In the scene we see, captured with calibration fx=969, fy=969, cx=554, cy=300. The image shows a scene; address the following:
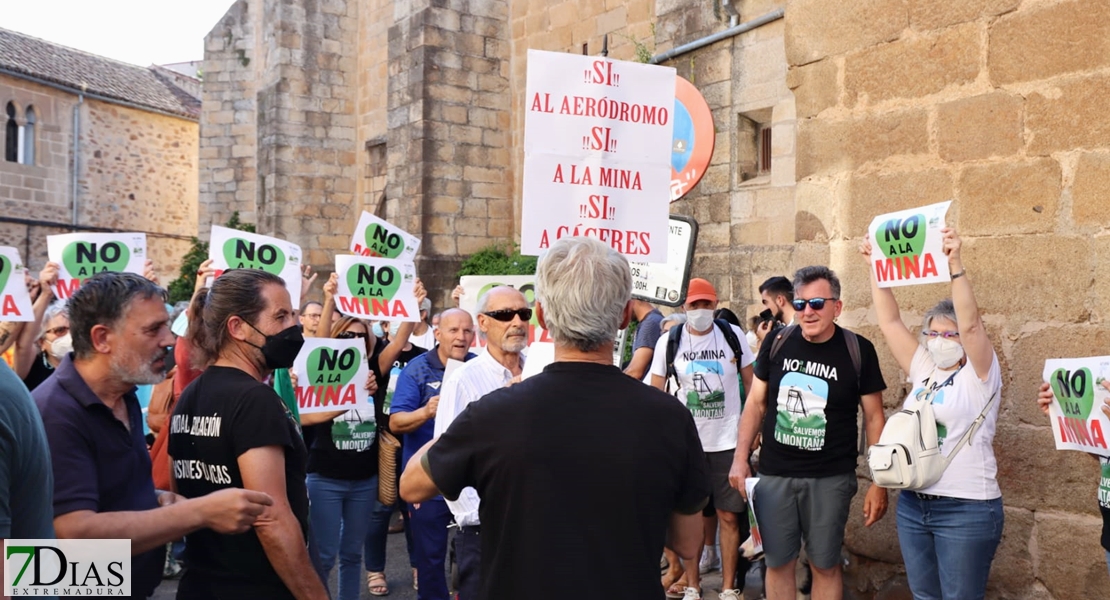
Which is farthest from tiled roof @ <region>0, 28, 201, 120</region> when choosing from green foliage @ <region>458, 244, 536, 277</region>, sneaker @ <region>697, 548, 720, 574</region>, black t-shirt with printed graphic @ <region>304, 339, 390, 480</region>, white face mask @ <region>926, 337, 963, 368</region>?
white face mask @ <region>926, 337, 963, 368</region>

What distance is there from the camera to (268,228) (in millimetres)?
19672

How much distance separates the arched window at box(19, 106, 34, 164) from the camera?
27188mm

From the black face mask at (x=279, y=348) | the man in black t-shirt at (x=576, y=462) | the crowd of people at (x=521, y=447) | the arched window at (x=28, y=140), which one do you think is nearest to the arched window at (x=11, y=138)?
the arched window at (x=28, y=140)

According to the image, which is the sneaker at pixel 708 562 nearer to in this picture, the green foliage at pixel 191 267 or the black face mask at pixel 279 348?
the black face mask at pixel 279 348

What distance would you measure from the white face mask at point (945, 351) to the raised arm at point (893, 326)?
217 mm

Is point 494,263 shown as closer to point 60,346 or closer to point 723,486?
point 723,486

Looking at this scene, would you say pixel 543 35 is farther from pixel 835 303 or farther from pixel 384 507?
pixel 835 303

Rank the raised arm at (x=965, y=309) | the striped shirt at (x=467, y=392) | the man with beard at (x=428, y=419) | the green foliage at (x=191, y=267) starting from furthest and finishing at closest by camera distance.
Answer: the green foliage at (x=191, y=267), the man with beard at (x=428, y=419), the raised arm at (x=965, y=309), the striped shirt at (x=467, y=392)

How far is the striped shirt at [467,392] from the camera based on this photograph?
12.5ft

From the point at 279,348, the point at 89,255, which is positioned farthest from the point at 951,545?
the point at 89,255

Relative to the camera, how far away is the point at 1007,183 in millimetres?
4504

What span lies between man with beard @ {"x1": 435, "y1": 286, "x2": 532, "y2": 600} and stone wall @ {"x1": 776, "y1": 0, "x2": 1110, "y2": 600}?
2021 millimetres

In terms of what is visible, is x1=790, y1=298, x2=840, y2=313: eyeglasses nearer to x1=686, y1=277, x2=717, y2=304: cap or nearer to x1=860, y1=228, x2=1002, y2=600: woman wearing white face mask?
x1=860, y1=228, x2=1002, y2=600: woman wearing white face mask

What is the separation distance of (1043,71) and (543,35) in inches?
470
